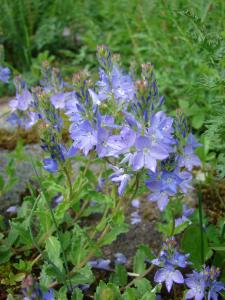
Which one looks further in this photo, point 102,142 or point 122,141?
point 102,142

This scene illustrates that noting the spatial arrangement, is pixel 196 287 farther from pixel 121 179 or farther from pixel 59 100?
pixel 59 100

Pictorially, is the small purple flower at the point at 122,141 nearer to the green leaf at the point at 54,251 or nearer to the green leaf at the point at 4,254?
the green leaf at the point at 54,251

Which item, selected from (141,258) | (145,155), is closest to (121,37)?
(141,258)

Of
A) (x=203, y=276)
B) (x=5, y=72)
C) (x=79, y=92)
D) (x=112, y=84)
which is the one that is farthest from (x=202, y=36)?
(x=5, y=72)

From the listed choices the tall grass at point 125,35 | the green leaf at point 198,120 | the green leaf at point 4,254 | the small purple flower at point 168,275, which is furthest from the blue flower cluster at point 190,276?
the green leaf at point 198,120

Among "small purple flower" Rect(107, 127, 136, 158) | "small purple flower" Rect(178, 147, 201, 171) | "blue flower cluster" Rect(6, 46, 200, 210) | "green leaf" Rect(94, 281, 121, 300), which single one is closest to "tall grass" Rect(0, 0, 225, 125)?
"blue flower cluster" Rect(6, 46, 200, 210)
